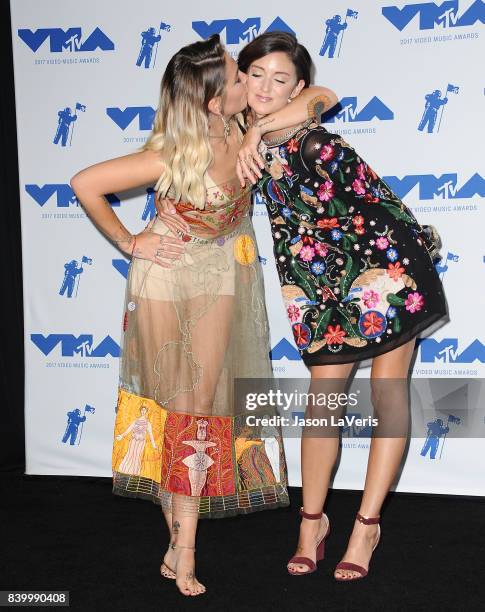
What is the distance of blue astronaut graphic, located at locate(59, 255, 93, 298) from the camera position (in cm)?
348

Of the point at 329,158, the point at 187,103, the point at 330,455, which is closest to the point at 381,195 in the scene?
the point at 329,158

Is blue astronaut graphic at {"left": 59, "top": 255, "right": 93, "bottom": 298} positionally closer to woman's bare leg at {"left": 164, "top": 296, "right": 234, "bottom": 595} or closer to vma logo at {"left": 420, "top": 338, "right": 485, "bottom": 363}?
woman's bare leg at {"left": 164, "top": 296, "right": 234, "bottom": 595}

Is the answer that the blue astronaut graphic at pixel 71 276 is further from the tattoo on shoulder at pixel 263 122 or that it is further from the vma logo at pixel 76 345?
the tattoo on shoulder at pixel 263 122

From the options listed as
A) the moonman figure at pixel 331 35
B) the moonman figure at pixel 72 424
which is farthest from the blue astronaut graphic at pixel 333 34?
the moonman figure at pixel 72 424

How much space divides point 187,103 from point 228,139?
0.21 meters

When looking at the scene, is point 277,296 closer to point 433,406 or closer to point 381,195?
point 433,406

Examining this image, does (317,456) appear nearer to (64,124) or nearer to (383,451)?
(383,451)

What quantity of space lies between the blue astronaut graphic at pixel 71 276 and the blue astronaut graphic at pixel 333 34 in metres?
1.42

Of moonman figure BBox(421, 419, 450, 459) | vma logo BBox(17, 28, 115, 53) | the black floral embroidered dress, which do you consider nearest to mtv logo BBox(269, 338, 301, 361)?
moonman figure BBox(421, 419, 450, 459)

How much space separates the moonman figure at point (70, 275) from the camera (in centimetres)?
348

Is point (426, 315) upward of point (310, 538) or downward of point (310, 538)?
upward

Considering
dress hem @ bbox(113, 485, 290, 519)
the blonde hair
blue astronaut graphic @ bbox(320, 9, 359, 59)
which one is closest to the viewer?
the blonde hair

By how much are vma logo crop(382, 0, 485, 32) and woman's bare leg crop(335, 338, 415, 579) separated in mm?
1481

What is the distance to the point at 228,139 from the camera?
7.60ft
